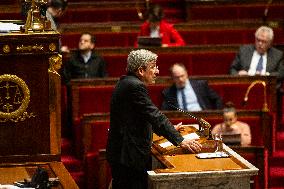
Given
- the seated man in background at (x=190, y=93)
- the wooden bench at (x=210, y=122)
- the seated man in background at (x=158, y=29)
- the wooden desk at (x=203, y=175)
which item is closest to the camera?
the wooden desk at (x=203, y=175)

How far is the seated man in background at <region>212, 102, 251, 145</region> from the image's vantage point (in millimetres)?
2791

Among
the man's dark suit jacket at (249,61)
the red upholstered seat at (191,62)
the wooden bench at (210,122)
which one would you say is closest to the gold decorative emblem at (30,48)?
the wooden bench at (210,122)

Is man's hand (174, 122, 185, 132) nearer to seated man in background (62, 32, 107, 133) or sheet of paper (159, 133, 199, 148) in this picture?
sheet of paper (159, 133, 199, 148)

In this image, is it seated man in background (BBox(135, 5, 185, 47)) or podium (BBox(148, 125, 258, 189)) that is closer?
podium (BBox(148, 125, 258, 189))

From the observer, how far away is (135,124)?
198 centimetres

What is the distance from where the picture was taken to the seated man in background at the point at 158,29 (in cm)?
376

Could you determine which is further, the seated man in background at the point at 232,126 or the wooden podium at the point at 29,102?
the seated man in background at the point at 232,126

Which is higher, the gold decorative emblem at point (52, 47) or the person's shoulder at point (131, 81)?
the gold decorative emblem at point (52, 47)

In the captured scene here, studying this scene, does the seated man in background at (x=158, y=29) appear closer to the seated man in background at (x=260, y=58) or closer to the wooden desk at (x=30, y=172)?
the seated man in background at (x=260, y=58)

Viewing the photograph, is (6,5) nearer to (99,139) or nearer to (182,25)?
(182,25)

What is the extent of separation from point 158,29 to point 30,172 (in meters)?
2.15

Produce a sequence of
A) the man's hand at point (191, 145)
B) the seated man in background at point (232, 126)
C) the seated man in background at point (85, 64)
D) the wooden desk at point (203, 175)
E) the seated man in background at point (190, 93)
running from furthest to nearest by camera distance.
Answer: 1. the seated man in background at point (85, 64)
2. the seated man in background at point (190, 93)
3. the seated man in background at point (232, 126)
4. the man's hand at point (191, 145)
5. the wooden desk at point (203, 175)


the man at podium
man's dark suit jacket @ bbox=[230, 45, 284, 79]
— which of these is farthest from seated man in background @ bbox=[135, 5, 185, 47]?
the man at podium

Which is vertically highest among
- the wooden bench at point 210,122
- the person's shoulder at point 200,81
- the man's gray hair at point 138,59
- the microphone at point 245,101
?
the man's gray hair at point 138,59
